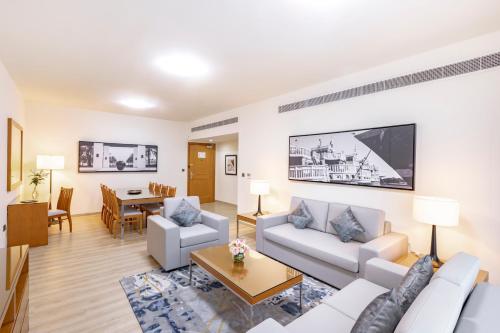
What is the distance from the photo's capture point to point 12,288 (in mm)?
1342

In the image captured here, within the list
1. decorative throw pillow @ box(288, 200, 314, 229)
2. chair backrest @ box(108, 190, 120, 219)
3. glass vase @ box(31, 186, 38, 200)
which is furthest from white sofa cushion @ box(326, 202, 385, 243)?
glass vase @ box(31, 186, 38, 200)

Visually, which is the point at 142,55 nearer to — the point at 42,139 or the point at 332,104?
the point at 332,104

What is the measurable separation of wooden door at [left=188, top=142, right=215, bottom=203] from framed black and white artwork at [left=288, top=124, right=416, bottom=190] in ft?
14.9

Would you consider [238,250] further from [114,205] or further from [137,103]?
[137,103]

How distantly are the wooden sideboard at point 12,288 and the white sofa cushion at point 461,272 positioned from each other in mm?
2236

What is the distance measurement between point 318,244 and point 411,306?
187cm

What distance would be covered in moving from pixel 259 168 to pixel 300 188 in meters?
1.18

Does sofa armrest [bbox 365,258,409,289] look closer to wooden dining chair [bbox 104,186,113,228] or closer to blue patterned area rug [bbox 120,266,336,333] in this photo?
blue patterned area rug [bbox 120,266,336,333]

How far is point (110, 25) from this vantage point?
7.75 feet

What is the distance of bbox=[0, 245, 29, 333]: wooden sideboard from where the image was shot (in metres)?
1.21

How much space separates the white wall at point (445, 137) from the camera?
2449 millimetres

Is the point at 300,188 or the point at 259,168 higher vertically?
the point at 259,168

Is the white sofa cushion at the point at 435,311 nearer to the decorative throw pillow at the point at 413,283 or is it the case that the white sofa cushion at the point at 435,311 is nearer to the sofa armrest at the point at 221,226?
the decorative throw pillow at the point at 413,283

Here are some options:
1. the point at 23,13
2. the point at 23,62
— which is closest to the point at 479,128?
the point at 23,13
